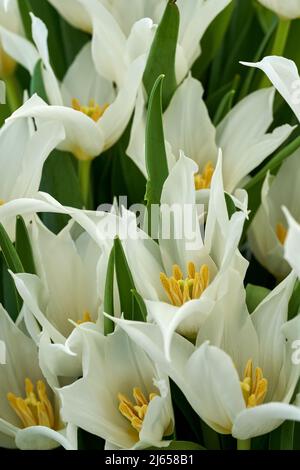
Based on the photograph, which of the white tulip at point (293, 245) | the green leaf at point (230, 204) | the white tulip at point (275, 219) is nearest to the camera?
the white tulip at point (293, 245)

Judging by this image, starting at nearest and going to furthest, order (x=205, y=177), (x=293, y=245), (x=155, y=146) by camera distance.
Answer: (x=293, y=245), (x=155, y=146), (x=205, y=177)

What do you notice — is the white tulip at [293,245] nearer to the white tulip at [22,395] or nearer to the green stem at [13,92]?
the white tulip at [22,395]

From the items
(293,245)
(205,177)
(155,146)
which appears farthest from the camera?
(205,177)

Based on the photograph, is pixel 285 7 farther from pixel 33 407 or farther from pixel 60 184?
pixel 33 407

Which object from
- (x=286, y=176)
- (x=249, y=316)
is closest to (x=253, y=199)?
(x=286, y=176)

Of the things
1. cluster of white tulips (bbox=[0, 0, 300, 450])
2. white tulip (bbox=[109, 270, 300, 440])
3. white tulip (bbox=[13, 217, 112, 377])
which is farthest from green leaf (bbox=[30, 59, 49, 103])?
white tulip (bbox=[109, 270, 300, 440])

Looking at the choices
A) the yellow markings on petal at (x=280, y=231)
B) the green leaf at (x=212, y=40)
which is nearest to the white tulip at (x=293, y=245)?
the yellow markings on petal at (x=280, y=231)

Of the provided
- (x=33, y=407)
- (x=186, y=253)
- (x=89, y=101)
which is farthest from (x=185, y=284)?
(x=89, y=101)
